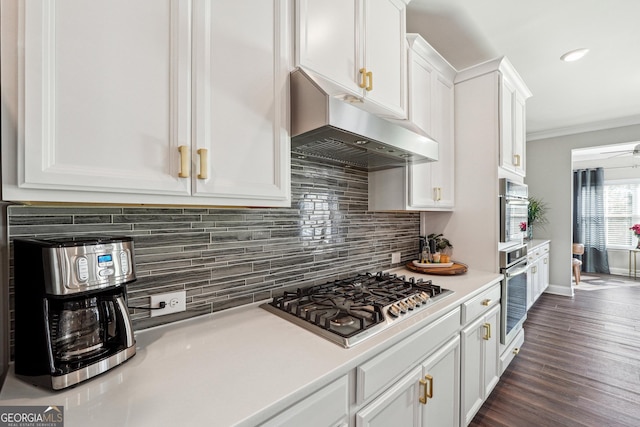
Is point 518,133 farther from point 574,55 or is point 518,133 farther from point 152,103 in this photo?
point 152,103

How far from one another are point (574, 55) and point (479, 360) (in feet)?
8.90

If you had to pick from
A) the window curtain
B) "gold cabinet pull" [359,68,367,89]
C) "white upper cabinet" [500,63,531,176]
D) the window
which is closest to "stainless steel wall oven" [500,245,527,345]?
"white upper cabinet" [500,63,531,176]

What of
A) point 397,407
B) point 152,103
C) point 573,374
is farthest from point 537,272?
point 152,103

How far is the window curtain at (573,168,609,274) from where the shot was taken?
240 inches

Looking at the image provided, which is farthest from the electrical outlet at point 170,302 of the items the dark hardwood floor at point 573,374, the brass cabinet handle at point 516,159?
the brass cabinet handle at point 516,159

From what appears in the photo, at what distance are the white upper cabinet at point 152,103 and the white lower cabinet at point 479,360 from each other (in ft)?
4.71

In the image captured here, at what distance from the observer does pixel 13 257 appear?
34.0 inches

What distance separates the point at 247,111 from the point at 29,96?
0.56 metres

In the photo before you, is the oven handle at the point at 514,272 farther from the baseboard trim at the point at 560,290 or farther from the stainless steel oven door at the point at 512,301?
the baseboard trim at the point at 560,290

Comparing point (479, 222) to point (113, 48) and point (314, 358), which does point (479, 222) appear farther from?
point (113, 48)

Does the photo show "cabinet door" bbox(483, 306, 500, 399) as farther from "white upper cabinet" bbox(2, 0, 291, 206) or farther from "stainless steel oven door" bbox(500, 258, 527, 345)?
"white upper cabinet" bbox(2, 0, 291, 206)

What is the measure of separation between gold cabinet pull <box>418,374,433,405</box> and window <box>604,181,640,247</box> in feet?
24.6

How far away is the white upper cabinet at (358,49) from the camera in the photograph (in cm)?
122

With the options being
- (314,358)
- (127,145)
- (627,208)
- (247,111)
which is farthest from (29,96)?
(627,208)
